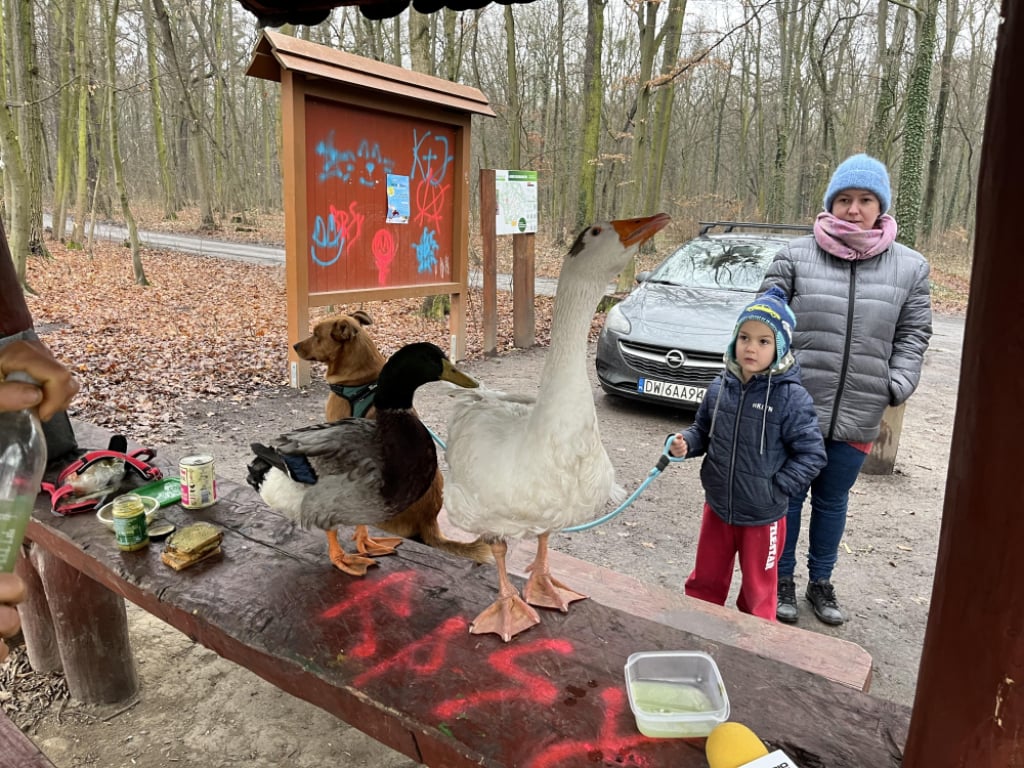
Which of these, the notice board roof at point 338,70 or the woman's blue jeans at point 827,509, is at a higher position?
the notice board roof at point 338,70

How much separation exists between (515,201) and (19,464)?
21.5 feet

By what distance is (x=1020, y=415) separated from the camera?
701 millimetres

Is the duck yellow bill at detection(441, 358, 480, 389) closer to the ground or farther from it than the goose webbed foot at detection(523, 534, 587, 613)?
farther from it

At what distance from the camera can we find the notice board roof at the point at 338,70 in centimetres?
472

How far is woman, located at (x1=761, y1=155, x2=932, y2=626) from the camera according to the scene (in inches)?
110

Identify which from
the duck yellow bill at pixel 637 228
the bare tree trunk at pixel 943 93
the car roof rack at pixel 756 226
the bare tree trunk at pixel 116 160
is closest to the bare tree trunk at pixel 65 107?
the bare tree trunk at pixel 116 160

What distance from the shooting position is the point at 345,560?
6.33 feet

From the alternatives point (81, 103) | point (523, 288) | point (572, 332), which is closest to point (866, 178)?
point (572, 332)

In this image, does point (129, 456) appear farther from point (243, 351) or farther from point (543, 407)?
point (243, 351)

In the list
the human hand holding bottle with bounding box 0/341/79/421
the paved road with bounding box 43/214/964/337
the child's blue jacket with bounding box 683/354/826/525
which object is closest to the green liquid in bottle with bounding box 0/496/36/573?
the human hand holding bottle with bounding box 0/341/79/421

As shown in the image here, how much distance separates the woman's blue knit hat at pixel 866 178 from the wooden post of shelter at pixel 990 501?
7.24 feet

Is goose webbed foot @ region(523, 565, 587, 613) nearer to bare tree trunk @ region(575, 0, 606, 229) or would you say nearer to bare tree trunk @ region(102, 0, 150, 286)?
bare tree trunk @ region(575, 0, 606, 229)

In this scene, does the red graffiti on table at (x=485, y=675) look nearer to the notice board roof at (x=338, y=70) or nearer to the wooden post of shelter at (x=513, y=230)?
the notice board roof at (x=338, y=70)

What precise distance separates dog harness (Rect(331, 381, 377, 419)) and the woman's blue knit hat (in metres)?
2.10
